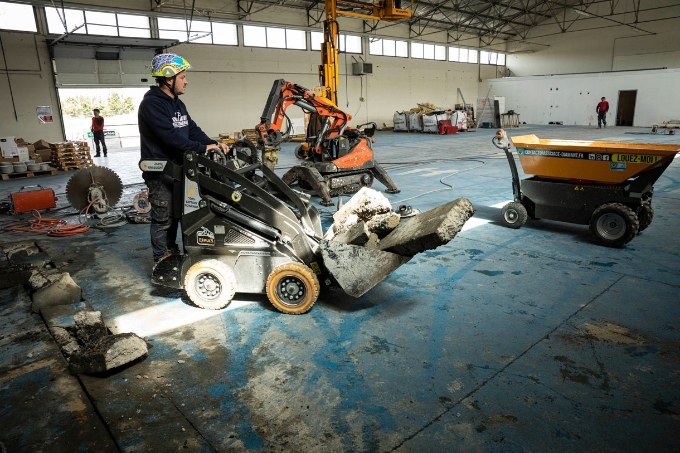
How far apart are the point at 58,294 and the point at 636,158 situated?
604 cm

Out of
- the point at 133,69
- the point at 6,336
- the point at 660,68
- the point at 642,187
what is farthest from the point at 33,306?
the point at 660,68

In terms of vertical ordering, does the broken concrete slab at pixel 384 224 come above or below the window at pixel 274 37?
below

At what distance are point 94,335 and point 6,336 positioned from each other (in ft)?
2.35

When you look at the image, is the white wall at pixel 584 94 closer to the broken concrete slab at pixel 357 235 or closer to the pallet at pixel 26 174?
the broken concrete slab at pixel 357 235

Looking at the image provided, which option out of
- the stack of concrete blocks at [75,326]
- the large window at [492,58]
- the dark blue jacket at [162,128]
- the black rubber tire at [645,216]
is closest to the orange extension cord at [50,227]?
the stack of concrete blocks at [75,326]

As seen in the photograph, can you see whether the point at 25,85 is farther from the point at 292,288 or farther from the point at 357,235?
the point at 357,235

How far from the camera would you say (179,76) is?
3.97 meters

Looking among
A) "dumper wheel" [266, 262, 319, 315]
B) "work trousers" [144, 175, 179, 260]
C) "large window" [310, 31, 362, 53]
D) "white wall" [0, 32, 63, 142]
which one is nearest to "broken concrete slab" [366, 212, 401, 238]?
"dumper wheel" [266, 262, 319, 315]

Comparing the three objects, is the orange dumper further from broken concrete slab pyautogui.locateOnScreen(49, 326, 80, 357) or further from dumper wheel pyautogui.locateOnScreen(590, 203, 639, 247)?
broken concrete slab pyautogui.locateOnScreen(49, 326, 80, 357)

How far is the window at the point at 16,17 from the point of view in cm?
1499

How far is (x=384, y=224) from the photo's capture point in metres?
3.97

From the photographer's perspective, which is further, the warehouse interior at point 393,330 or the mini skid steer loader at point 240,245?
the mini skid steer loader at point 240,245

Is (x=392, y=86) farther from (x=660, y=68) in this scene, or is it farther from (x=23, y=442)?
(x=23, y=442)

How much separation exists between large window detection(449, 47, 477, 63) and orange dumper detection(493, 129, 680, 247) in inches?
1091
